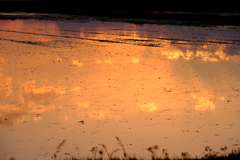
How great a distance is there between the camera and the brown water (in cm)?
1014

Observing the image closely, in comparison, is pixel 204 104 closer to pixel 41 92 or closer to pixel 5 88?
pixel 41 92

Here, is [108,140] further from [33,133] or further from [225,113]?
[225,113]

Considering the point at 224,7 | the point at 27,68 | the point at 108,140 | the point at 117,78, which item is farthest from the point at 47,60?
the point at 224,7

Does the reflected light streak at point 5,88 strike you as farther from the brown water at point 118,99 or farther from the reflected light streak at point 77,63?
the reflected light streak at point 77,63

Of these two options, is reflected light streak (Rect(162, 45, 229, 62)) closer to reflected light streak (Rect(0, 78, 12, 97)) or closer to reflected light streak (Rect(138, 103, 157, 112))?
reflected light streak (Rect(138, 103, 157, 112))

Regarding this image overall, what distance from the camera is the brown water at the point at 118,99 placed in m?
10.1

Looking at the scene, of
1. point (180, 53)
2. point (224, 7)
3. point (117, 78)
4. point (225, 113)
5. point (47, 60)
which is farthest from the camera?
point (224, 7)

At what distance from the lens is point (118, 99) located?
45.1 feet

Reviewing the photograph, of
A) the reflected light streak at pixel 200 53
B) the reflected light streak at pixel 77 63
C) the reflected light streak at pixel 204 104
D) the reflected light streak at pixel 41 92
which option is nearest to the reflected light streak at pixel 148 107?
the reflected light streak at pixel 204 104

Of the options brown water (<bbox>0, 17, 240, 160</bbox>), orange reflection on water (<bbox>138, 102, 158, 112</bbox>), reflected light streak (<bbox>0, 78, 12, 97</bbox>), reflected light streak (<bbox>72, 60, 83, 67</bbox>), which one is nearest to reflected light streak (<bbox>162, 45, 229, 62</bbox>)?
brown water (<bbox>0, 17, 240, 160</bbox>)

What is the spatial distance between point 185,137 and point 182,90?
4644 mm

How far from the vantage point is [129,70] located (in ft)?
61.6

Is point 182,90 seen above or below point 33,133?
above

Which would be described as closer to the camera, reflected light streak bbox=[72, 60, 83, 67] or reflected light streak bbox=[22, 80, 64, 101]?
reflected light streak bbox=[22, 80, 64, 101]
